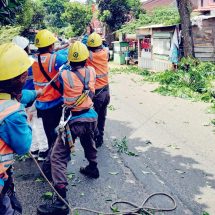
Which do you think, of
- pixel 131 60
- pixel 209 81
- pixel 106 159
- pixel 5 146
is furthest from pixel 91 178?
pixel 131 60

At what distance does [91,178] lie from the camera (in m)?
Result: 5.30

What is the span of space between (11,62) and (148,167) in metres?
3.77

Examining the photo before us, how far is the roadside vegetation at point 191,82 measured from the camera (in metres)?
11.5

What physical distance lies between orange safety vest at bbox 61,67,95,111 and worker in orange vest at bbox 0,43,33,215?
1786 mm

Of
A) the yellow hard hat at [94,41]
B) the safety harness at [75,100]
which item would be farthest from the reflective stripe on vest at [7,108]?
the yellow hard hat at [94,41]

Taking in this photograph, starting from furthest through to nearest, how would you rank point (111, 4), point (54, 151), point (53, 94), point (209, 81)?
point (111, 4)
point (209, 81)
point (53, 94)
point (54, 151)

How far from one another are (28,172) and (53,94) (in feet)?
4.72

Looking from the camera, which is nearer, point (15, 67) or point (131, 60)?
point (15, 67)

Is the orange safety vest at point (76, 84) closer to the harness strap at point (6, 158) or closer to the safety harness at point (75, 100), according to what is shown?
the safety harness at point (75, 100)

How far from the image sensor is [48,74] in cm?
500

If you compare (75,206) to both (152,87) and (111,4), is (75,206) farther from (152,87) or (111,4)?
(111,4)

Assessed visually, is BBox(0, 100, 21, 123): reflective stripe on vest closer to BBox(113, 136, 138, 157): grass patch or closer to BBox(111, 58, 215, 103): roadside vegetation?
BBox(113, 136, 138, 157): grass patch

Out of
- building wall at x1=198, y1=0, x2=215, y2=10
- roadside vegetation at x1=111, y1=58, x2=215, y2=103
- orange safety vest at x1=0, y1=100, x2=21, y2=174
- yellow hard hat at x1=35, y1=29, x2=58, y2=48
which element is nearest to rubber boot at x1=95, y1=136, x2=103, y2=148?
yellow hard hat at x1=35, y1=29, x2=58, y2=48

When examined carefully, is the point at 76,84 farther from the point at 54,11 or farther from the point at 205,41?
the point at 54,11
